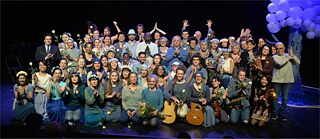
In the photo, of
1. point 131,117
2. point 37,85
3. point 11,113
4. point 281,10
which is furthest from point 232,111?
point 11,113

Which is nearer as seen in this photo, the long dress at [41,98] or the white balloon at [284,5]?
the long dress at [41,98]

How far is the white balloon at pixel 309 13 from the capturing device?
6331 mm

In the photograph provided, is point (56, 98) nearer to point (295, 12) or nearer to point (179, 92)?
point (179, 92)

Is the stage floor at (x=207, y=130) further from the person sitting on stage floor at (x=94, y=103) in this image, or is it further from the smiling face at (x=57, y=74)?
the smiling face at (x=57, y=74)

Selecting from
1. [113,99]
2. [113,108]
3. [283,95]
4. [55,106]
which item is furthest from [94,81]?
[283,95]

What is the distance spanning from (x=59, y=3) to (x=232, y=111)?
6.90 m

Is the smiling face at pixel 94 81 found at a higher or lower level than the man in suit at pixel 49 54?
lower

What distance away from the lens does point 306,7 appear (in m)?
6.49

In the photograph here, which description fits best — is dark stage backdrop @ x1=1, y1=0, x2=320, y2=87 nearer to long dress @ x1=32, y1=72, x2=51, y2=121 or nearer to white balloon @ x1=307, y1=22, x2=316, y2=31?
white balloon @ x1=307, y1=22, x2=316, y2=31

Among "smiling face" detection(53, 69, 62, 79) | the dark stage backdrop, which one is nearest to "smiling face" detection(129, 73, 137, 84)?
"smiling face" detection(53, 69, 62, 79)

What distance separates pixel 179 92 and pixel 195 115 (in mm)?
483

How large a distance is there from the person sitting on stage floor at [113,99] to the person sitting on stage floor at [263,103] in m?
2.36

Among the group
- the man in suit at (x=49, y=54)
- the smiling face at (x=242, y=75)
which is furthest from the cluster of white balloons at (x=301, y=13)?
the man in suit at (x=49, y=54)

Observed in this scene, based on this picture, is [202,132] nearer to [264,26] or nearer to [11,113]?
[11,113]
